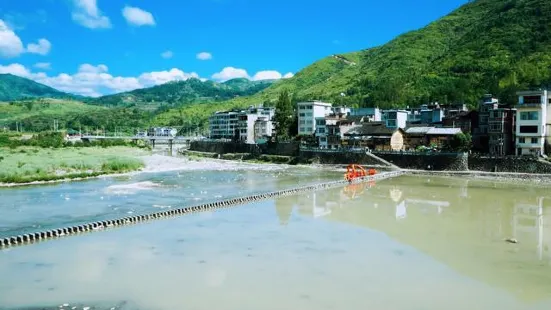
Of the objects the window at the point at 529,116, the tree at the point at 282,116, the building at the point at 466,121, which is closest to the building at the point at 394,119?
the building at the point at 466,121

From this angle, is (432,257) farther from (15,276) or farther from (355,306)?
(15,276)

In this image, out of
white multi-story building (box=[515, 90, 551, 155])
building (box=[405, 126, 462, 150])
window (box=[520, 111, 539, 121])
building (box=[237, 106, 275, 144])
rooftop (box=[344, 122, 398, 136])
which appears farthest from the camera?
building (box=[237, 106, 275, 144])

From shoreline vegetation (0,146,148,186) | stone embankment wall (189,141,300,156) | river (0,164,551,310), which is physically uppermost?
stone embankment wall (189,141,300,156)

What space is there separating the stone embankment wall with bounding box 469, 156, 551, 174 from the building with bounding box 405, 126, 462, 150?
6999mm

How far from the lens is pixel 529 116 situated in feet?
169

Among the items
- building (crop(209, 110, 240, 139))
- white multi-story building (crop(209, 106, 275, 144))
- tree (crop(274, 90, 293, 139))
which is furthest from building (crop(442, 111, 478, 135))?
building (crop(209, 110, 240, 139))

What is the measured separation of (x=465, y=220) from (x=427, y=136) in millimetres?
39328

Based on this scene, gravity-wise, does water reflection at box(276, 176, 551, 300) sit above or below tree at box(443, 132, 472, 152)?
below

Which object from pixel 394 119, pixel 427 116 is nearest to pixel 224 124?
pixel 394 119

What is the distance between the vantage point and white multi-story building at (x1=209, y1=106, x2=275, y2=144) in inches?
4018

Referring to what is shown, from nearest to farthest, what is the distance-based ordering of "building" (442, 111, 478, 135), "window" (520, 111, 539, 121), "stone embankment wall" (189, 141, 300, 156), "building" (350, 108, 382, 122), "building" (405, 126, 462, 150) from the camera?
"window" (520, 111, 539, 121)
"building" (405, 126, 462, 150)
"building" (442, 111, 478, 135)
"stone embankment wall" (189, 141, 300, 156)
"building" (350, 108, 382, 122)

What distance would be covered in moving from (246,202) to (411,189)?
17.5 meters

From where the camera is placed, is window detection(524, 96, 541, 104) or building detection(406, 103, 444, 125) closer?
window detection(524, 96, 541, 104)

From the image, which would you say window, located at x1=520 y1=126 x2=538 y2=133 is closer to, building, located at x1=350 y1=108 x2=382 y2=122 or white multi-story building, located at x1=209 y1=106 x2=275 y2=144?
building, located at x1=350 y1=108 x2=382 y2=122
